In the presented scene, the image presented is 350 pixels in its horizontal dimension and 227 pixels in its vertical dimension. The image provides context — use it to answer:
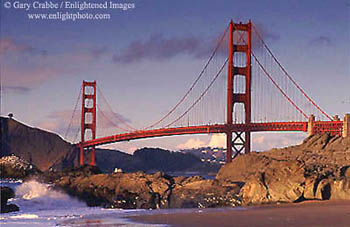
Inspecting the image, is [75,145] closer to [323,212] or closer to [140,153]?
[140,153]

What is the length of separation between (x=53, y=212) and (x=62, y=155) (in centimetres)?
7391

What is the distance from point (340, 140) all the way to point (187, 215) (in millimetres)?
16482

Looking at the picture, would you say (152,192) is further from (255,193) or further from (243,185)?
(255,193)

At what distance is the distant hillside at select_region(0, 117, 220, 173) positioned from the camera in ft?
324

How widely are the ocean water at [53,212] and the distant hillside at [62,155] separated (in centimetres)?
5509

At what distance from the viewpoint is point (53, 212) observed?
20.9m

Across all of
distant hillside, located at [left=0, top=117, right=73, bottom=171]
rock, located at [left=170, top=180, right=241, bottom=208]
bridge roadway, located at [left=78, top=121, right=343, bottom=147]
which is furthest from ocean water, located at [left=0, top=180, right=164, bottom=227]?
distant hillside, located at [left=0, top=117, right=73, bottom=171]

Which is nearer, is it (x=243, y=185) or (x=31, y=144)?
(x=243, y=185)

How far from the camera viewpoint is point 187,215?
17.2 meters

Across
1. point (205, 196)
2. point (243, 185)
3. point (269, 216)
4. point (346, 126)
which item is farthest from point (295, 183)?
point (346, 126)

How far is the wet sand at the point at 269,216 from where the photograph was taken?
15.1 metres

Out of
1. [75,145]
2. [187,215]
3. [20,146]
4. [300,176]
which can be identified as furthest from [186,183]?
[20,146]

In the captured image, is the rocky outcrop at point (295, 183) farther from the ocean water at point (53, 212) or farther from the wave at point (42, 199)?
the wave at point (42, 199)

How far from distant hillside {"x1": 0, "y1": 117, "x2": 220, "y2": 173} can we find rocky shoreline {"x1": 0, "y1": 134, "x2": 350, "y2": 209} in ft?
177
